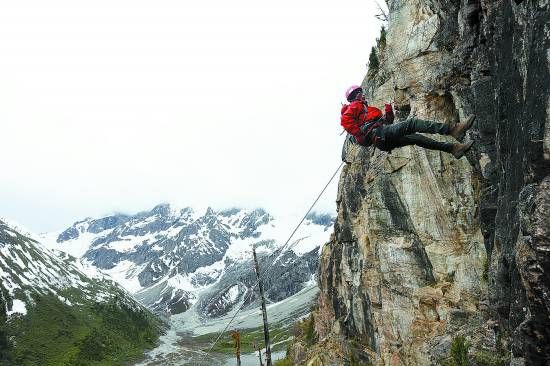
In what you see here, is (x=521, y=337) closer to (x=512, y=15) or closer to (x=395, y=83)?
(x=512, y=15)

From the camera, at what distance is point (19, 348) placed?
122 meters

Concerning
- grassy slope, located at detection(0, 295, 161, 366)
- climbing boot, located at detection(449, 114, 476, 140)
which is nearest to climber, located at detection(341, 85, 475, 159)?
climbing boot, located at detection(449, 114, 476, 140)

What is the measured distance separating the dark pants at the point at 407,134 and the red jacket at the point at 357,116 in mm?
379

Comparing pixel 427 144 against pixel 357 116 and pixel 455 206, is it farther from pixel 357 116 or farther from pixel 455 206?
pixel 455 206

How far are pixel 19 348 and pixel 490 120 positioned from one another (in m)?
140

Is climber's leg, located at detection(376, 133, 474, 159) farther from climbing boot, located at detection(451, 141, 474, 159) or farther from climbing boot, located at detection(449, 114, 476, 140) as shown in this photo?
climbing boot, located at detection(449, 114, 476, 140)

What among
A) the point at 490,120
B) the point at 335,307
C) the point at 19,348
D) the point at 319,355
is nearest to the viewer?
the point at 490,120

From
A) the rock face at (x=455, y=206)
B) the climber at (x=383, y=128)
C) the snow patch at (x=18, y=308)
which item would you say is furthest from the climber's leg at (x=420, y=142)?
the snow patch at (x=18, y=308)

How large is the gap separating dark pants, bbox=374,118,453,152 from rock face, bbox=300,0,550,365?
1.50m

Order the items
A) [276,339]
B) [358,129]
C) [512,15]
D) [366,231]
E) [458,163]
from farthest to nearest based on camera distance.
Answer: [276,339] → [366,231] → [458,163] → [358,129] → [512,15]

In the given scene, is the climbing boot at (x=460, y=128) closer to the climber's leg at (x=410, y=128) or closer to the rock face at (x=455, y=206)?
the climber's leg at (x=410, y=128)

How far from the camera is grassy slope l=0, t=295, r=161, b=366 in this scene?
12249 centimetres

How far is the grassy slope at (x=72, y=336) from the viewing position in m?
122

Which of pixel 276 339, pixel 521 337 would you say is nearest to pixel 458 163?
pixel 521 337
